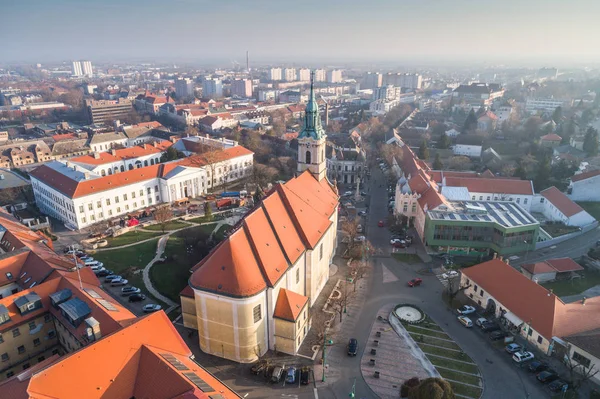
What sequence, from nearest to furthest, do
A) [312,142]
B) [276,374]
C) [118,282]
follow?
[276,374] < [118,282] < [312,142]

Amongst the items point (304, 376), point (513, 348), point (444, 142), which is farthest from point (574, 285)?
point (444, 142)

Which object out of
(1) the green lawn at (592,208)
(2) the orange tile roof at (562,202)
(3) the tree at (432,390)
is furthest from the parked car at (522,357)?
(1) the green lawn at (592,208)

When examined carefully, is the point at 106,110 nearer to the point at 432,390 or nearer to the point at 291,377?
the point at 291,377

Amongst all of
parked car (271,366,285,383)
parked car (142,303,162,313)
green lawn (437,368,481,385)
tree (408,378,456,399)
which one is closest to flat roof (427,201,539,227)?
green lawn (437,368,481,385)

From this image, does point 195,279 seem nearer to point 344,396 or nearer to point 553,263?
point 344,396

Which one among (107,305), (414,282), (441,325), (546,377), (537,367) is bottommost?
(441,325)

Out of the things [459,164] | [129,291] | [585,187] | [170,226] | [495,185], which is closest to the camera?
[129,291]
